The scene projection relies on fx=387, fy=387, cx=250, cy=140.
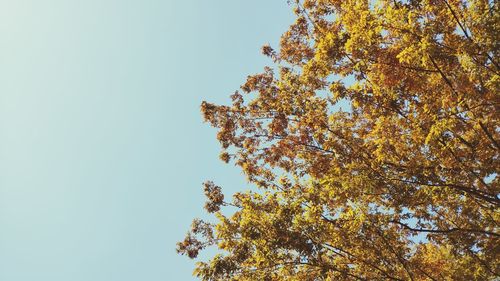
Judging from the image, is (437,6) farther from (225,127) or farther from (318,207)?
(225,127)

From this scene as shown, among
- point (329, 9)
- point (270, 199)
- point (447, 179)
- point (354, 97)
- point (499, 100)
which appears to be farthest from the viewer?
point (329, 9)

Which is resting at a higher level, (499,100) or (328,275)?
(499,100)

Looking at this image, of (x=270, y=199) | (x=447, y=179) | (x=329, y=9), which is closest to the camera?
(x=447, y=179)

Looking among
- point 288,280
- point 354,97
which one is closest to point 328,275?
point 288,280

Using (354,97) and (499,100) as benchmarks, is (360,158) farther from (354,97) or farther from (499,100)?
(499,100)

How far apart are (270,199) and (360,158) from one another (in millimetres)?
2154

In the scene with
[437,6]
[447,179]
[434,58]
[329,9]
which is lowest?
[447,179]

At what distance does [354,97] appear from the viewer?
298 inches

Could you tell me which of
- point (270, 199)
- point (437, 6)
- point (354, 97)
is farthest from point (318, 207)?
point (437, 6)

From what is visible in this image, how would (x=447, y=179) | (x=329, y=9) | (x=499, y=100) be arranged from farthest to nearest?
1. (x=329, y=9)
2. (x=447, y=179)
3. (x=499, y=100)

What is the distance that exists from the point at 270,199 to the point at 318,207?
3.53ft

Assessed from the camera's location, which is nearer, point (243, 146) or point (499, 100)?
point (499, 100)

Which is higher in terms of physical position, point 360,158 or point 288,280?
point 360,158

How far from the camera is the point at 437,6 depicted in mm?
7176
